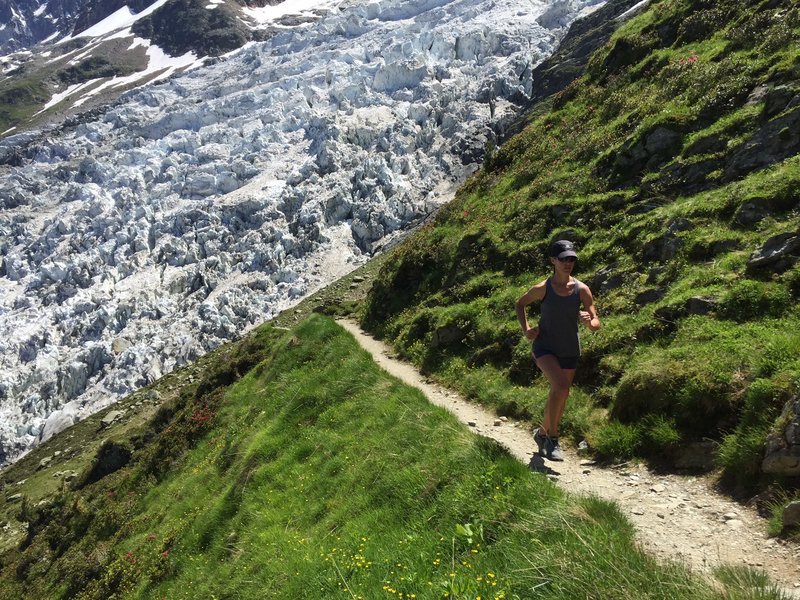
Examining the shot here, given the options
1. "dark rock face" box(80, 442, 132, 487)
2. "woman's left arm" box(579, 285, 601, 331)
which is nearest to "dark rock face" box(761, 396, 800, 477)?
"woman's left arm" box(579, 285, 601, 331)

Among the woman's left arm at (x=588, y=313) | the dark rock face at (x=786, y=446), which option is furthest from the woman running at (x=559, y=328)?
the dark rock face at (x=786, y=446)

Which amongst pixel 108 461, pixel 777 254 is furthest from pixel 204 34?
pixel 777 254

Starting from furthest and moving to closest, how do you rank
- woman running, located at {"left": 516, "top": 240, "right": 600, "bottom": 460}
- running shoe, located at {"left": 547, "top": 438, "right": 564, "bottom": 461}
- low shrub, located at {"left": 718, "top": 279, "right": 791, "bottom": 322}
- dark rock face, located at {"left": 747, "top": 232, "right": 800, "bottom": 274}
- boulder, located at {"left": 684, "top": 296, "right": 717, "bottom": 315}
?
boulder, located at {"left": 684, "top": 296, "right": 717, "bottom": 315} < dark rock face, located at {"left": 747, "top": 232, "right": 800, "bottom": 274} < low shrub, located at {"left": 718, "top": 279, "right": 791, "bottom": 322} < running shoe, located at {"left": 547, "top": 438, "right": 564, "bottom": 461} < woman running, located at {"left": 516, "top": 240, "right": 600, "bottom": 460}

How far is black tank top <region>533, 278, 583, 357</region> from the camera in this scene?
6.77 meters

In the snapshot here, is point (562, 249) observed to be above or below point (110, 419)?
above

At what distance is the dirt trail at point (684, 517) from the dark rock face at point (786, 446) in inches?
21.0

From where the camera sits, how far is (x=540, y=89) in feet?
262

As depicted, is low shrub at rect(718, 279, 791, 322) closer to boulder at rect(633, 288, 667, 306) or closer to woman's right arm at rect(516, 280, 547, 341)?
boulder at rect(633, 288, 667, 306)

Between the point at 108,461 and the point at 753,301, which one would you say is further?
the point at 108,461

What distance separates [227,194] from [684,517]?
82.8 metres

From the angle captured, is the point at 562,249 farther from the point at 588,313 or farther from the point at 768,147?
the point at 768,147

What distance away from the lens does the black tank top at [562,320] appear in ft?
22.2

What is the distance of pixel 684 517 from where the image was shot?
5129mm

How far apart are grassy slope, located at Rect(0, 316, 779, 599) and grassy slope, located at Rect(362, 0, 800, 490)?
8.53 ft
